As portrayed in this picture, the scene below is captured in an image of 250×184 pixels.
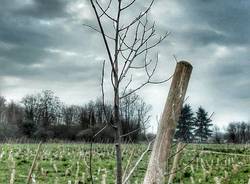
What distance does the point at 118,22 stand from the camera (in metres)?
2.02

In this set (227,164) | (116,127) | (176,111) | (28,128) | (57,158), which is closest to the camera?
(116,127)

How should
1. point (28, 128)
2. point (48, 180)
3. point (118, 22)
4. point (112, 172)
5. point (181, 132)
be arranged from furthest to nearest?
point (28, 128), point (112, 172), point (48, 180), point (181, 132), point (118, 22)

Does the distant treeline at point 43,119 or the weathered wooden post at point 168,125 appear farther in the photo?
the distant treeline at point 43,119

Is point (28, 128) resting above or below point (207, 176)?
above

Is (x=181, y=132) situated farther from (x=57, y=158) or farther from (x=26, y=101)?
(x=26, y=101)

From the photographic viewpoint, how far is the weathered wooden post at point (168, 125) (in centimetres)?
212

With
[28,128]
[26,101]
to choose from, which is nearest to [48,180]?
[28,128]

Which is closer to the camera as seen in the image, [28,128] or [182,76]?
[182,76]

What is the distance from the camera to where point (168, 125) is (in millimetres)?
2158

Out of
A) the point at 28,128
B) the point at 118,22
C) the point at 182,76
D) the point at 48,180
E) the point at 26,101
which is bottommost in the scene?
the point at 48,180

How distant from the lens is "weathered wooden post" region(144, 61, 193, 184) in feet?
6.96

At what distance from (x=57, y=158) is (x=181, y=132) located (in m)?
23.2

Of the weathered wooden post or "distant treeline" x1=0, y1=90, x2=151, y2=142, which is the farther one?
"distant treeline" x1=0, y1=90, x2=151, y2=142

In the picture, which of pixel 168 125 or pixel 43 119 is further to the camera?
pixel 43 119
